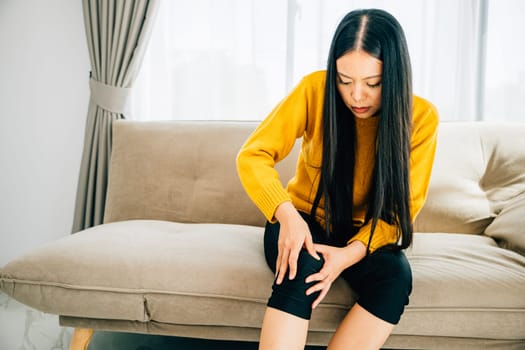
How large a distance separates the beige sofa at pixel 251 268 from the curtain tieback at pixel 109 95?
2.32ft

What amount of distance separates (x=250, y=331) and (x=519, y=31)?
2000 mm

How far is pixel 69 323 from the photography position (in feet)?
4.36

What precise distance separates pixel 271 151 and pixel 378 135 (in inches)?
11.4

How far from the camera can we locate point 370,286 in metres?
1.04

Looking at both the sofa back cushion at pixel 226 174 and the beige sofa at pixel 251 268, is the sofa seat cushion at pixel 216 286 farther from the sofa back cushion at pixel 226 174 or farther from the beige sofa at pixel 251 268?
the sofa back cushion at pixel 226 174

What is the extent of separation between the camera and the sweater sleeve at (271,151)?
1.12 m

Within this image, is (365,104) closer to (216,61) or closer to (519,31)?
(216,61)

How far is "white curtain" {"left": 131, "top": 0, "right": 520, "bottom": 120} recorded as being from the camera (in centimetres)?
216

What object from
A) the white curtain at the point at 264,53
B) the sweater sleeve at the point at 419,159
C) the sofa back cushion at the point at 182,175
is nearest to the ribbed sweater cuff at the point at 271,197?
the sweater sleeve at the point at 419,159

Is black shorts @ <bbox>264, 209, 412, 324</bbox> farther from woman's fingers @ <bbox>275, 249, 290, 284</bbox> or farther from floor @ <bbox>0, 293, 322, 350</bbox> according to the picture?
floor @ <bbox>0, 293, 322, 350</bbox>

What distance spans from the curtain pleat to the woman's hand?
140cm

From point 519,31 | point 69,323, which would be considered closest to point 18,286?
point 69,323

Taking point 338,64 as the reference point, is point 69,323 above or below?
below

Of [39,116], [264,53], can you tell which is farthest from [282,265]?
[39,116]
